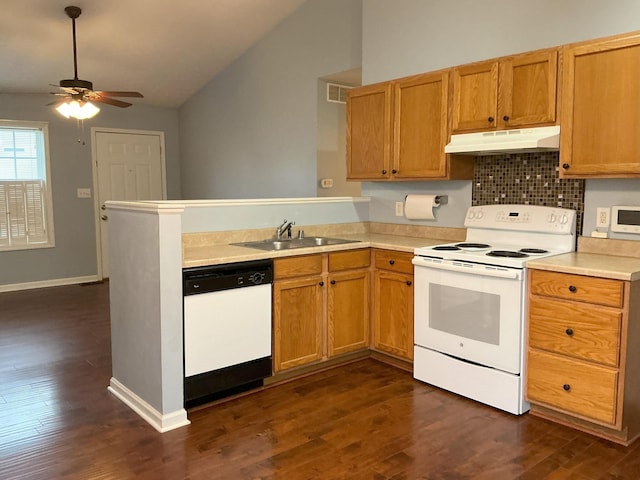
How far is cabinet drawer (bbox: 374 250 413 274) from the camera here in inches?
136

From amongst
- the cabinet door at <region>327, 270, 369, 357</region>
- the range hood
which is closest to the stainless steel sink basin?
the cabinet door at <region>327, 270, 369, 357</region>

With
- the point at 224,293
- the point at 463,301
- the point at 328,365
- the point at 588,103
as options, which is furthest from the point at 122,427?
the point at 588,103

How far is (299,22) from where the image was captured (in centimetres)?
528

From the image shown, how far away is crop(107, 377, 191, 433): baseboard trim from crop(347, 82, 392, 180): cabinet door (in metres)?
2.21

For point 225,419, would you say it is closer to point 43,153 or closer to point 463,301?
point 463,301

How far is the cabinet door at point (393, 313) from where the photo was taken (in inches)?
136

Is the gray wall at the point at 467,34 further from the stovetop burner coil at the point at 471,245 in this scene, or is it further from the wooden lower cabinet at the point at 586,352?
the wooden lower cabinet at the point at 586,352

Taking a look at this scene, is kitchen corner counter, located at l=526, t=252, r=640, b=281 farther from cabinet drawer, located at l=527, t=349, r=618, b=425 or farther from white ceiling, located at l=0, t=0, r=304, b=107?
white ceiling, located at l=0, t=0, r=304, b=107

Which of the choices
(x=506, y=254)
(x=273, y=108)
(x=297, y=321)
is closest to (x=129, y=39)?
(x=273, y=108)

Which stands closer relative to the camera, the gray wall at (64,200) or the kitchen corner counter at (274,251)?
the kitchen corner counter at (274,251)

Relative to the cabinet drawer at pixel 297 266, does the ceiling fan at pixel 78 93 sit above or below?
above

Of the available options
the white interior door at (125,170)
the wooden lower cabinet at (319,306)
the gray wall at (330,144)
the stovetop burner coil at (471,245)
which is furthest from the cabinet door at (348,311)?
the white interior door at (125,170)

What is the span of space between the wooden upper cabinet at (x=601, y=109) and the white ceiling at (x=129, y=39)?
3.27 metres

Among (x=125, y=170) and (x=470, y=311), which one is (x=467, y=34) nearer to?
(x=470, y=311)
